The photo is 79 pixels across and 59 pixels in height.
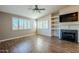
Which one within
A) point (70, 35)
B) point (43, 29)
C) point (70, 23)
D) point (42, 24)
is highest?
A: point (42, 24)

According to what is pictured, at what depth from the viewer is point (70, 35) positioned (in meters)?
7.20

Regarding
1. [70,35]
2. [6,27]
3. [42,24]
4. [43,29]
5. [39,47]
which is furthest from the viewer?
[42,24]

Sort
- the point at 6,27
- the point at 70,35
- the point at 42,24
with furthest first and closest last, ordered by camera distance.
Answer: the point at 42,24, the point at 6,27, the point at 70,35

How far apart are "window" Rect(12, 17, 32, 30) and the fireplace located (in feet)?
14.0

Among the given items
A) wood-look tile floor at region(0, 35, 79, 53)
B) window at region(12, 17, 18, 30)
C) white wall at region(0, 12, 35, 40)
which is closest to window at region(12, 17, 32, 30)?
window at region(12, 17, 18, 30)

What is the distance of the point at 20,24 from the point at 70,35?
5323 millimetres

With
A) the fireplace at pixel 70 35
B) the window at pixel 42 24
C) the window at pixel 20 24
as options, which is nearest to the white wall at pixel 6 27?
the window at pixel 20 24

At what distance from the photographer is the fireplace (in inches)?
265

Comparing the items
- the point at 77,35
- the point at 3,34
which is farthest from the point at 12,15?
the point at 77,35

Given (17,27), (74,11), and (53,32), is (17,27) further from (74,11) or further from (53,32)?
(74,11)

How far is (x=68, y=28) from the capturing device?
7.47 meters

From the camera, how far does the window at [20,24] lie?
30.1ft

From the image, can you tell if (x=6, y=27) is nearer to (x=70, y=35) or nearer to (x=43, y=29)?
(x=70, y=35)

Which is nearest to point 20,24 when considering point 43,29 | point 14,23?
point 14,23
